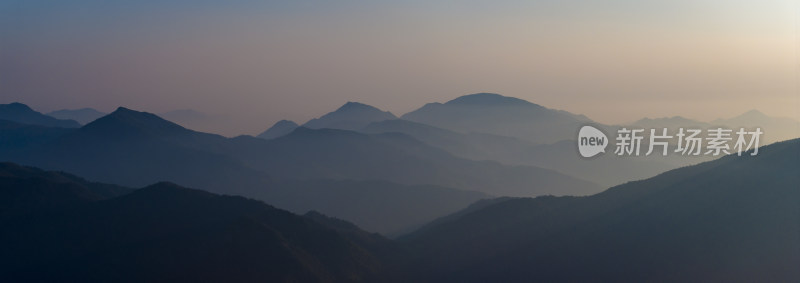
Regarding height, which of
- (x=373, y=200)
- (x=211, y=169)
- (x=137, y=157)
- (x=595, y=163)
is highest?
(x=595, y=163)

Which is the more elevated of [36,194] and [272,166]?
[36,194]

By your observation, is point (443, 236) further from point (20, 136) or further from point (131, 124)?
point (20, 136)

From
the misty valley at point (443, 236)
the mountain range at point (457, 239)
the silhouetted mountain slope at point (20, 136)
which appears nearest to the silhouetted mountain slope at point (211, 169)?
the silhouetted mountain slope at point (20, 136)

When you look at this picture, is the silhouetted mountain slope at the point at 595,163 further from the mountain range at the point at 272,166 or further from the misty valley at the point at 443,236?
the misty valley at the point at 443,236

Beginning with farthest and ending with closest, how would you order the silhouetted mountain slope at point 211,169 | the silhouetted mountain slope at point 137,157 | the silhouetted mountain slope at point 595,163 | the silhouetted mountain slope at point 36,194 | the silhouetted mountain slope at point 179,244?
the silhouetted mountain slope at point 595,163 → the silhouetted mountain slope at point 137,157 → the silhouetted mountain slope at point 211,169 → the silhouetted mountain slope at point 36,194 → the silhouetted mountain slope at point 179,244

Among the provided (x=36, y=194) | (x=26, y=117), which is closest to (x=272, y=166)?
(x=36, y=194)

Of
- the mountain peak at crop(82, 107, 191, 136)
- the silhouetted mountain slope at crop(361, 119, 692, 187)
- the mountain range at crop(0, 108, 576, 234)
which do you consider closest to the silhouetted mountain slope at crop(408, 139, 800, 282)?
the mountain range at crop(0, 108, 576, 234)

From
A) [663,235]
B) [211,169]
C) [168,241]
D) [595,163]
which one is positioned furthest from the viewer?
[595,163]
